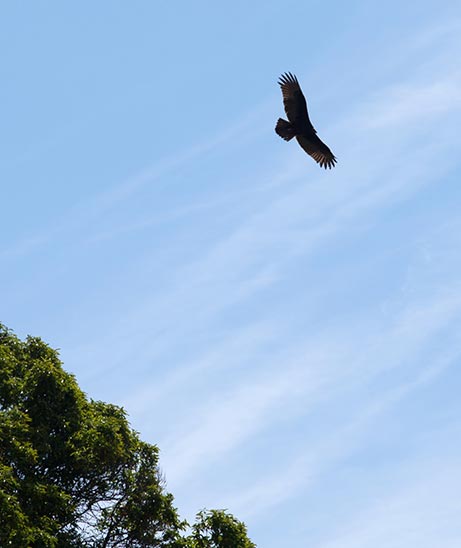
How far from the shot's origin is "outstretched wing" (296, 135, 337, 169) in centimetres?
3500

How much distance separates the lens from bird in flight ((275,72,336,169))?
34469mm

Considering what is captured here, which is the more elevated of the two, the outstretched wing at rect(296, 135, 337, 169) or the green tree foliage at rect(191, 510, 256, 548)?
the outstretched wing at rect(296, 135, 337, 169)

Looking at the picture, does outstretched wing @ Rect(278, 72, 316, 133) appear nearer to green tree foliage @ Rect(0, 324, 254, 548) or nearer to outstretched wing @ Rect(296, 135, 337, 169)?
outstretched wing @ Rect(296, 135, 337, 169)

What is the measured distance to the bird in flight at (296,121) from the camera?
34.5m

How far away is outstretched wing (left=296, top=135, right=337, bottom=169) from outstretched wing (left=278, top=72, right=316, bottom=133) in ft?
1.91

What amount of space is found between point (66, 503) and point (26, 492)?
176 centimetres

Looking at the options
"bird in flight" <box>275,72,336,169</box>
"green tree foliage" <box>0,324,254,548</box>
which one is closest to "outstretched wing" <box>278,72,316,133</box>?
"bird in flight" <box>275,72,336,169</box>

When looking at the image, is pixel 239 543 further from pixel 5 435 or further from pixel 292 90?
pixel 292 90

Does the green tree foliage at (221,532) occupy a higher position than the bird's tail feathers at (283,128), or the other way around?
the bird's tail feathers at (283,128)

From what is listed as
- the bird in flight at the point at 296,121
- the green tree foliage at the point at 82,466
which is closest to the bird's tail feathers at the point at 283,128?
the bird in flight at the point at 296,121

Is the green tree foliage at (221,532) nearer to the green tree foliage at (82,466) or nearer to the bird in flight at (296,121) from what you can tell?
the green tree foliage at (82,466)

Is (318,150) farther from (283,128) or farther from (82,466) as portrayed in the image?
(82,466)

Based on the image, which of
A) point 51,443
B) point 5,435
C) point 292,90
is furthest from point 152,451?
point 292,90

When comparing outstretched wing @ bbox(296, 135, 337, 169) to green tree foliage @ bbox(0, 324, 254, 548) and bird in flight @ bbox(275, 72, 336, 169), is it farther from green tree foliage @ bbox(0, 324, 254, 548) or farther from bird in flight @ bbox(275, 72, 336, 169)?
green tree foliage @ bbox(0, 324, 254, 548)
